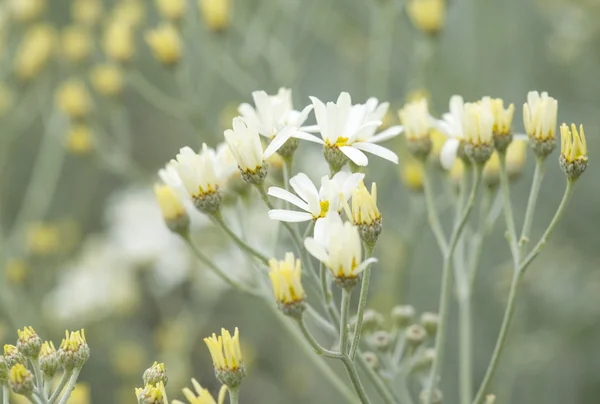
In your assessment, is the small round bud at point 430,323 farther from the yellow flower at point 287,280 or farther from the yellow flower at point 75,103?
the yellow flower at point 75,103

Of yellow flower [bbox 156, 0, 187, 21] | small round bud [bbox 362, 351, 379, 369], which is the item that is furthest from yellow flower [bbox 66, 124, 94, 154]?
small round bud [bbox 362, 351, 379, 369]

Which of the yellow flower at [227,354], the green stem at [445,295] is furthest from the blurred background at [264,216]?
the yellow flower at [227,354]

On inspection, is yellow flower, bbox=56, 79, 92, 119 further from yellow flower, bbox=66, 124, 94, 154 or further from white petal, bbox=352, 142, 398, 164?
white petal, bbox=352, 142, 398, 164

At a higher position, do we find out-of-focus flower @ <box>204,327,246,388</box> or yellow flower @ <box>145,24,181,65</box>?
yellow flower @ <box>145,24,181,65</box>

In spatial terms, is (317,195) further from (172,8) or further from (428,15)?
(172,8)

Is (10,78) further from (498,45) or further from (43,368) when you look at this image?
(43,368)

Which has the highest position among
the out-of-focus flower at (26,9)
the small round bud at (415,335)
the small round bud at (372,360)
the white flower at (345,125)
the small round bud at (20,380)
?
the out-of-focus flower at (26,9)
